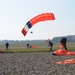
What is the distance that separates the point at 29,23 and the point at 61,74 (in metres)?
24.7

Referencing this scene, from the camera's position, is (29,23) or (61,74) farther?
(29,23)

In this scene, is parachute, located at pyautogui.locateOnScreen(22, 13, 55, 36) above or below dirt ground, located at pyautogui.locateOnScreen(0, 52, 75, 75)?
above

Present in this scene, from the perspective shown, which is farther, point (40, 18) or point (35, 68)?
point (40, 18)

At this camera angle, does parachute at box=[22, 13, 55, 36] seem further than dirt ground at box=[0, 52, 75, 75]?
Yes

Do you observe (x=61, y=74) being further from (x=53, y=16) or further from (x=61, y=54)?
(x=53, y=16)

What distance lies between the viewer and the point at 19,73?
667 inches

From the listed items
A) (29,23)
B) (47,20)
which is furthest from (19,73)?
(29,23)

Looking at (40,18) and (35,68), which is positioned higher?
(40,18)

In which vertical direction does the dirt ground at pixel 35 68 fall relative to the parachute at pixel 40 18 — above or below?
below

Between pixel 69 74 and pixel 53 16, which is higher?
pixel 53 16

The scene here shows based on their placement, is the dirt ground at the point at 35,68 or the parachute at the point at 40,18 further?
the parachute at the point at 40,18

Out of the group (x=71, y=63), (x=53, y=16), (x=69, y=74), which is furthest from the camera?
(x=53, y=16)

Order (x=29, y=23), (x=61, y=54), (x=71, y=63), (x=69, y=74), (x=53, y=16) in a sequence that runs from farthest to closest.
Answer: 1. (x=29, y=23)
2. (x=53, y=16)
3. (x=61, y=54)
4. (x=71, y=63)
5. (x=69, y=74)

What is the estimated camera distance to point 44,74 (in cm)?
1627
